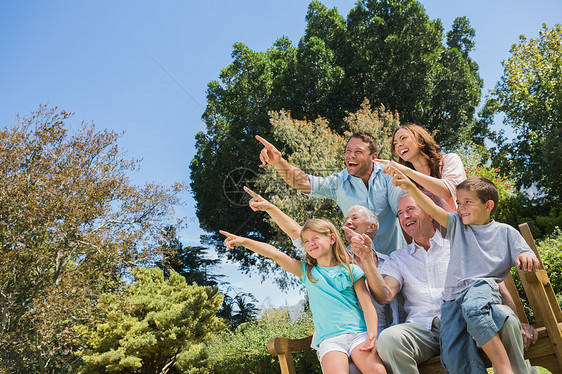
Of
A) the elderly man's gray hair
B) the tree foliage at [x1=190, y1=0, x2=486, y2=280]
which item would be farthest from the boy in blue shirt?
the tree foliage at [x1=190, y1=0, x2=486, y2=280]

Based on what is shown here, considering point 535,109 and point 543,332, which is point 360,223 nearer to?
point 543,332

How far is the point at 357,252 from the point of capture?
248 centimetres

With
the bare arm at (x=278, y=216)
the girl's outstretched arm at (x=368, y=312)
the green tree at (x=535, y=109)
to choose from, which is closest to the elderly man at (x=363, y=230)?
the bare arm at (x=278, y=216)

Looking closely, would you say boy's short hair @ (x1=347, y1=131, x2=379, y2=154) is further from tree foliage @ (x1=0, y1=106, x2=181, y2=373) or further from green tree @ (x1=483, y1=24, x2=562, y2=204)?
green tree @ (x1=483, y1=24, x2=562, y2=204)

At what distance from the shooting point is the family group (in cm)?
220

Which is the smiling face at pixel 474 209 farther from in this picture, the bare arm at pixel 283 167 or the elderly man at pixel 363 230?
the bare arm at pixel 283 167

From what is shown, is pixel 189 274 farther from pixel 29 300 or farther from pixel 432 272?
pixel 432 272

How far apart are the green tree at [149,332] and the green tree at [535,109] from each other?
31.7 ft

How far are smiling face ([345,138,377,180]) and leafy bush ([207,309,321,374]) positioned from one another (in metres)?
4.68

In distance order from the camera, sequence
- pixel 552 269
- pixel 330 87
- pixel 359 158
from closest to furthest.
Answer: pixel 359 158
pixel 552 269
pixel 330 87

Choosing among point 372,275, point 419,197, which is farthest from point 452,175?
point 372,275

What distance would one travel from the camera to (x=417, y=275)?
8.92 feet

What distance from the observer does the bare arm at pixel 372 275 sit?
97.3 inches

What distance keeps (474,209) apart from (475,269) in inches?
12.5
